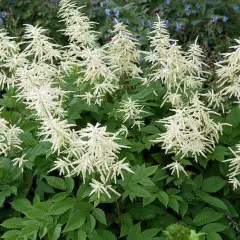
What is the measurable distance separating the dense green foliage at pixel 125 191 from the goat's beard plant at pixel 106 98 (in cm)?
6

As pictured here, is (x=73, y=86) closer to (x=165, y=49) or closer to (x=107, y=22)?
(x=165, y=49)

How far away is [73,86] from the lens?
395 centimetres

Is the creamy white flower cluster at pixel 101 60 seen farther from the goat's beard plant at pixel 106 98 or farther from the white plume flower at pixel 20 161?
the white plume flower at pixel 20 161

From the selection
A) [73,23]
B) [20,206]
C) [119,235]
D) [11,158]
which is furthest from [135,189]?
[73,23]

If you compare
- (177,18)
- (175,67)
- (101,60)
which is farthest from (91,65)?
(177,18)

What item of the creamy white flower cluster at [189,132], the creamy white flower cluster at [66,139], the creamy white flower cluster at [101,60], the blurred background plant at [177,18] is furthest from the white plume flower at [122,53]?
the blurred background plant at [177,18]

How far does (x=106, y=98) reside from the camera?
3.94 metres

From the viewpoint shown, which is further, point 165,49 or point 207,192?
point 165,49

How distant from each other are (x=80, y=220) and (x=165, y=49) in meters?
1.39

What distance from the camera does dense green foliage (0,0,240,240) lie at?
310cm

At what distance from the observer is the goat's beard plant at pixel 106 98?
2904mm

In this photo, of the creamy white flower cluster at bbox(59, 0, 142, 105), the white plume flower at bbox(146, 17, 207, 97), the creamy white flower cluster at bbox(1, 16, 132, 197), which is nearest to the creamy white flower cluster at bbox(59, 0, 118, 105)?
the creamy white flower cluster at bbox(59, 0, 142, 105)

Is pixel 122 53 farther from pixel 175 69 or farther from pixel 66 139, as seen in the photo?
pixel 66 139

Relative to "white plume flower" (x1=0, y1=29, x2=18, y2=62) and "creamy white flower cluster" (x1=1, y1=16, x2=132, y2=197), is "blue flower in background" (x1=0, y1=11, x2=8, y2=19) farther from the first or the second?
"creamy white flower cluster" (x1=1, y1=16, x2=132, y2=197)
